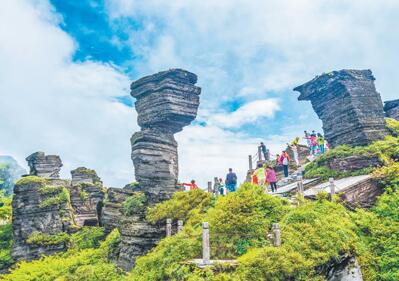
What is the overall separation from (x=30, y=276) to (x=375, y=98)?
77.9 ft

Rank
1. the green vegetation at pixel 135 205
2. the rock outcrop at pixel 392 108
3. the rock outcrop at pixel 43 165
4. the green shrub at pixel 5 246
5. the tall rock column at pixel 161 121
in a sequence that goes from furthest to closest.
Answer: the rock outcrop at pixel 43 165 → the rock outcrop at pixel 392 108 → the green shrub at pixel 5 246 → the tall rock column at pixel 161 121 → the green vegetation at pixel 135 205

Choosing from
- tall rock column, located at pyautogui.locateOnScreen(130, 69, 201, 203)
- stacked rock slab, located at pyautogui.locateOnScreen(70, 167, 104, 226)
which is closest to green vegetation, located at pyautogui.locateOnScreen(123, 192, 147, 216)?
tall rock column, located at pyautogui.locateOnScreen(130, 69, 201, 203)

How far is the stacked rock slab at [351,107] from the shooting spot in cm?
2003

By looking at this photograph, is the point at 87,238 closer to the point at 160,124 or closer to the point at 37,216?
the point at 37,216

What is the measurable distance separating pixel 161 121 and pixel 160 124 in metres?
0.48

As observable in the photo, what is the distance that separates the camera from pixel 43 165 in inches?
1366

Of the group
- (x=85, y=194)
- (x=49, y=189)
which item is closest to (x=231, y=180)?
(x=49, y=189)

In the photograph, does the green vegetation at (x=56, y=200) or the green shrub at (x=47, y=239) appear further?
the green vegetation at (x=56, y=200)

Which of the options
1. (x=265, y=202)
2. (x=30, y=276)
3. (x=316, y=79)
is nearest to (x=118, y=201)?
(x=30, y=276)

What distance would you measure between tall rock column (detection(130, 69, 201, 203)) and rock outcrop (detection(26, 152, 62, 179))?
15.5 meters

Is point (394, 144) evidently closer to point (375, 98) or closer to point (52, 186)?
point (375, 98)

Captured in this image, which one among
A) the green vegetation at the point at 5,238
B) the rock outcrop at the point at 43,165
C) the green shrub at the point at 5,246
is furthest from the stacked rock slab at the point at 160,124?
the rock outcrop at the point at 43,165

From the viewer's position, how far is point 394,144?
16.6 m

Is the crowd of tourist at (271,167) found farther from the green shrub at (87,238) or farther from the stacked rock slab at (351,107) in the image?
the green shrub at (87,238)
